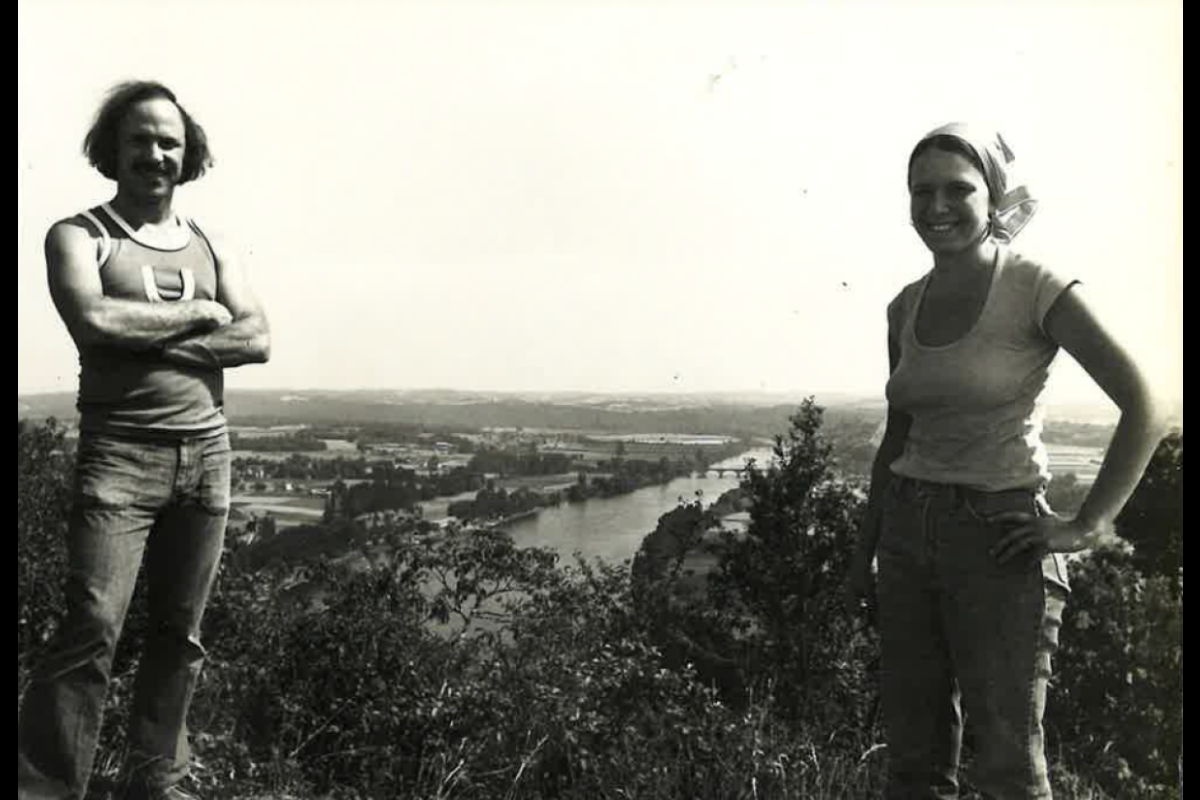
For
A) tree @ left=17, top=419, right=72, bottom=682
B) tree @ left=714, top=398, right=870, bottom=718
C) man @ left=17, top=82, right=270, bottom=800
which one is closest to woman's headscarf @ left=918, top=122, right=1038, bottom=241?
tree @ left=714, top=398, right=870, bottom=718

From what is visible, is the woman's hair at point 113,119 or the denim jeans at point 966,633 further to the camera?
the woman's hair at point 113,119

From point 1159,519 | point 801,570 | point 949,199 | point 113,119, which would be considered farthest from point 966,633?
point 1159,519

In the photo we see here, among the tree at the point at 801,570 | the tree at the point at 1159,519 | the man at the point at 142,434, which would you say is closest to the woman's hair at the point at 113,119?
the man at the point at 142,434

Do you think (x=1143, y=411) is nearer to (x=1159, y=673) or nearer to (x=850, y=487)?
(x=850, y=487)

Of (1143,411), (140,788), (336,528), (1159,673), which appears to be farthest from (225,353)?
(1159,673)

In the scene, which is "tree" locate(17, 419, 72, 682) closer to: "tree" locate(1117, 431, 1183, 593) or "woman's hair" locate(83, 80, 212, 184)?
"woman's hair" locate(83, 80, 212, 184)

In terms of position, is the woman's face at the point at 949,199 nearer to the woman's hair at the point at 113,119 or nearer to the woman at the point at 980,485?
the woman at the point at 980,485

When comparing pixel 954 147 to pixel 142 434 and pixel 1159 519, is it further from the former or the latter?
pixel 1159 519
